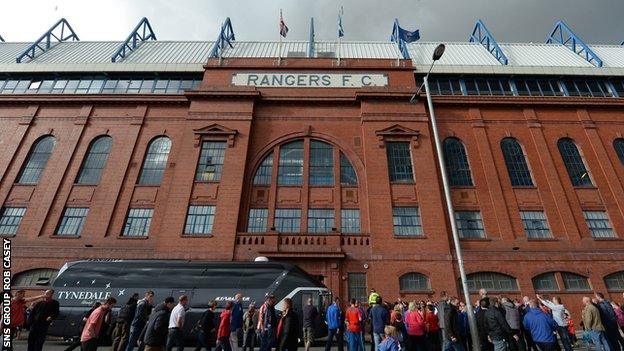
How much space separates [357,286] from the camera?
2078 centimetres

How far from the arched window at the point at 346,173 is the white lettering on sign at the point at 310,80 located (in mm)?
6697

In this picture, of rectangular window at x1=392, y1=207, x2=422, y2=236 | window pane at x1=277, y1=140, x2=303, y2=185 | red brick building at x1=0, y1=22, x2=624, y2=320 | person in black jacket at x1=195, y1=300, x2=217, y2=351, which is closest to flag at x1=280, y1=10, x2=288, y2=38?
red brick building at x1=0, y1=22, x2=624, y2=320

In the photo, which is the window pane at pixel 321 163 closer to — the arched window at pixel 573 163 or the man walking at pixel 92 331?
the man walking at pixel 92 331

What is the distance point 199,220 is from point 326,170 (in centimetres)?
957

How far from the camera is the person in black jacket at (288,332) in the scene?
8805 mm

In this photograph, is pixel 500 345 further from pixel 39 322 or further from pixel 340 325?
pixel 39 322

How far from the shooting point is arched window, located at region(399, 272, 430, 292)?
20.6m

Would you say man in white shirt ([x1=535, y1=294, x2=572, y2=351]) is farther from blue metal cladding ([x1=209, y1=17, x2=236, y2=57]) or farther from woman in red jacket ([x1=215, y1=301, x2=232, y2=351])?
blue metal cladding ([x1=209, y1=17, x2=236, y2=57])

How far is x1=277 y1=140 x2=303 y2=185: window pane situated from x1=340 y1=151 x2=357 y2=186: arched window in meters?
3.02

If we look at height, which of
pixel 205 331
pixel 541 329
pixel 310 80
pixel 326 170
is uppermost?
pixel 310 80

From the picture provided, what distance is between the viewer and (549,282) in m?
21.4

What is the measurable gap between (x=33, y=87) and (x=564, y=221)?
4315 centimetres

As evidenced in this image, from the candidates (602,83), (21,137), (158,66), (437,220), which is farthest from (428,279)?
(21,137)

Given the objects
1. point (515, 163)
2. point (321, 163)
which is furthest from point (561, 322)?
point (515, 163)
